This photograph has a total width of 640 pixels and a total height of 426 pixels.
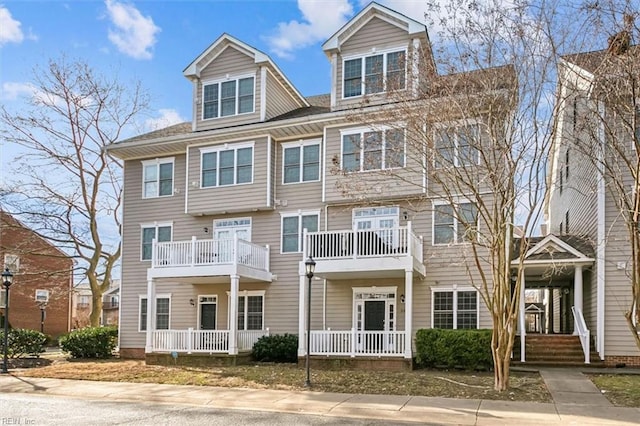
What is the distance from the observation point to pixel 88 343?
70.4 ft

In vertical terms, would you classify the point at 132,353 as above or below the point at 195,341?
below

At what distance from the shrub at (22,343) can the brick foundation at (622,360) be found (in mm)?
18589

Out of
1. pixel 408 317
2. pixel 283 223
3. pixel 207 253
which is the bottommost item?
pixel 408 317

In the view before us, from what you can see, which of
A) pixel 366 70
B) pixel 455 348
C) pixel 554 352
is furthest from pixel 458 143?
pixel 554 352

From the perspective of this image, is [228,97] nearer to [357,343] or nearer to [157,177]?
[157,177]

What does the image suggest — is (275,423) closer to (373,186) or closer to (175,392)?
(175,392)

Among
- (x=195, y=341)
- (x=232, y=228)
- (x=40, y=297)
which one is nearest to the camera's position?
(x=195, y=341)

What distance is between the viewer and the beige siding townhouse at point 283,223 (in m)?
18.0

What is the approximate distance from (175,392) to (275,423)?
14.6 feet

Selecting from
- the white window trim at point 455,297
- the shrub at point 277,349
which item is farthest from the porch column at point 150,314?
the white window trim at point 455,297

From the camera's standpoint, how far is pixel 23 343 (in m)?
20.6

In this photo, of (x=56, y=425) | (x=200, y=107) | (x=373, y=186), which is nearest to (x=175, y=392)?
(x=56, y=425)

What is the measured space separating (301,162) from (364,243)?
4.60m

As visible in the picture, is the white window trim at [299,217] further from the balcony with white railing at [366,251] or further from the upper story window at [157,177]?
the upper story window at [157,177]
